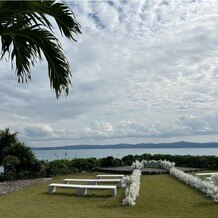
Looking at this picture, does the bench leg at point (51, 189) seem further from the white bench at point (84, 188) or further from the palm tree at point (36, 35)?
the palm tree at point (36, 35)

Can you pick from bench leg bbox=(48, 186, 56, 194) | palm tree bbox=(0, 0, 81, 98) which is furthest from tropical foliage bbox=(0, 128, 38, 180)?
palm tree bbox=(0, 0, 81, 98)

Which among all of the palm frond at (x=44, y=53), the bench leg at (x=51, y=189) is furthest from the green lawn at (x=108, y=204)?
the palm frond at (x=44, y=53)

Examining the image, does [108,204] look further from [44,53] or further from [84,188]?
[44,53]

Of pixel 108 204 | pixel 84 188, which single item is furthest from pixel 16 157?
pixel 108 204

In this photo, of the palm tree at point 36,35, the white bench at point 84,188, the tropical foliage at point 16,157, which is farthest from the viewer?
the tropical foliage at point 16,157

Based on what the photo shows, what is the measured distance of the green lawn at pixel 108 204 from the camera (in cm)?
975

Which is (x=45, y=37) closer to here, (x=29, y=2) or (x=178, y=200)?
(x=29, y=2)

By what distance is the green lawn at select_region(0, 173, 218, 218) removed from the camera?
Result: 9.75m

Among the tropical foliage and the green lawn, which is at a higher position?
the tropical foliage

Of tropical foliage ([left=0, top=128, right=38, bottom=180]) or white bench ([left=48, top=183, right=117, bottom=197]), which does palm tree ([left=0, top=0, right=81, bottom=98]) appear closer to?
white bench ([left=48, top=183, right=117, bottom=197])

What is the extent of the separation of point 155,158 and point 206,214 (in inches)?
646

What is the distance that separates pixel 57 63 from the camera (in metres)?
6.26

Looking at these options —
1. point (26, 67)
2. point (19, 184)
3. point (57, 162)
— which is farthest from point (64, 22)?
point (57, 162)

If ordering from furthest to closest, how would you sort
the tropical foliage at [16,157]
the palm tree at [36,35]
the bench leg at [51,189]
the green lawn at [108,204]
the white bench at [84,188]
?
the tropical foliage at [16,157] → the bench leg at [51,189] → the white bench at [84,188] → the green lawn at [108,204] → the palm tree at [36,35]
